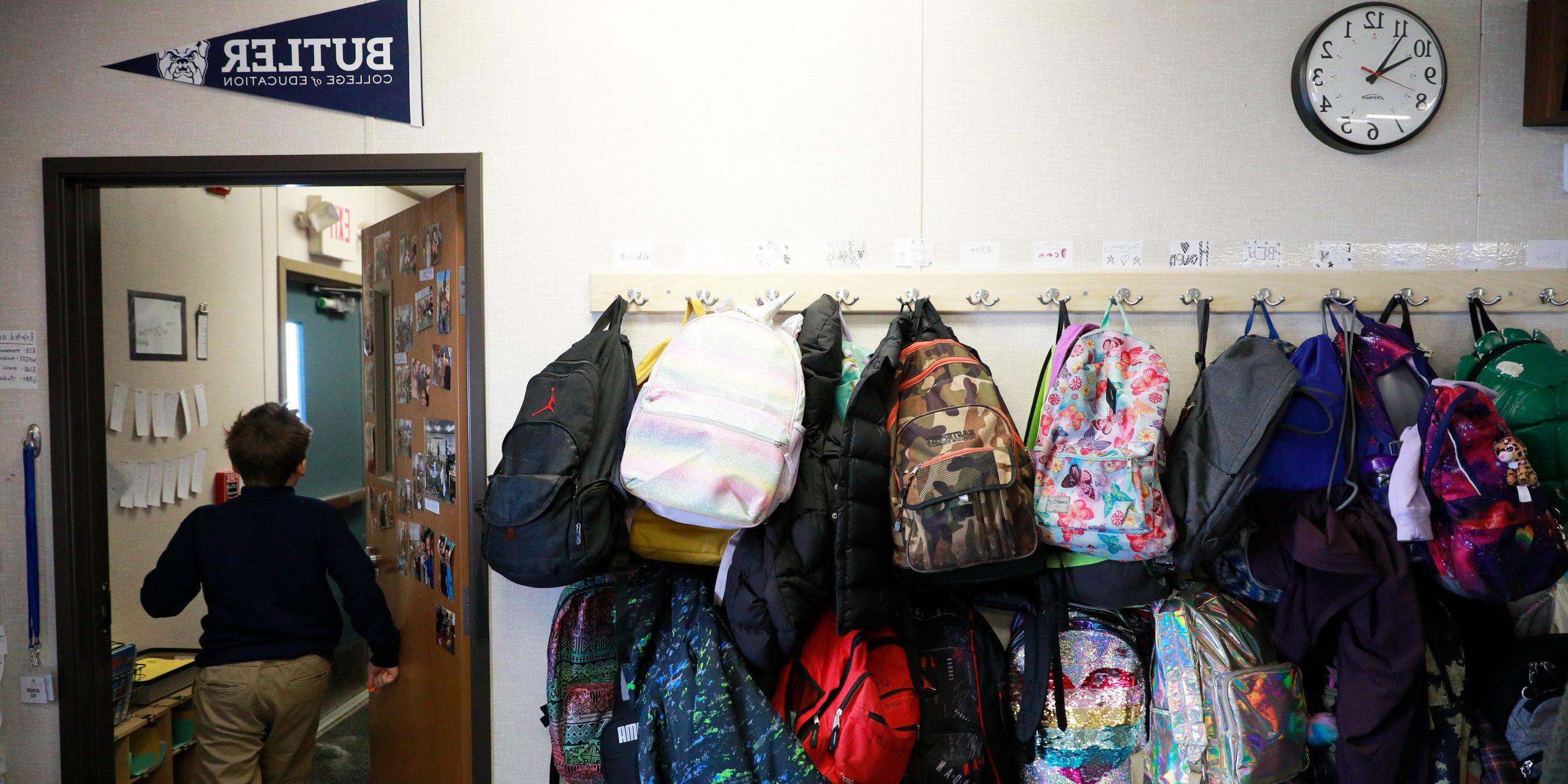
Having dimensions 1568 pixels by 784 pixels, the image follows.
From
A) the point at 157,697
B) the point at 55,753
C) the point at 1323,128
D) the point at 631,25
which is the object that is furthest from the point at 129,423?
the point at 1323,128

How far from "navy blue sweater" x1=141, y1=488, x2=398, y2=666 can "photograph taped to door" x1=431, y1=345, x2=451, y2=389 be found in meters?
0.47

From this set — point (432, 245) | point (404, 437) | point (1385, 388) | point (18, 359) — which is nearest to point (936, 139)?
point (1385, 388)

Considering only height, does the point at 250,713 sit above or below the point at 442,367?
below

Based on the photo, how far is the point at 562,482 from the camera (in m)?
1.35

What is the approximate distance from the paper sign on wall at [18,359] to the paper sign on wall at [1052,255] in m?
2.45

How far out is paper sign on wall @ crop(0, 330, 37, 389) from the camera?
176 centimetres

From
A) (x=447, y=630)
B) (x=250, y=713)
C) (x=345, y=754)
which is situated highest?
(x=447, y=630)

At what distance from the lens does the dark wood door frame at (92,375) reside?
66.9 inches

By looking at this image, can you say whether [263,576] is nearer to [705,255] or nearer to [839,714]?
[705,255]

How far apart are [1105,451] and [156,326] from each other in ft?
9.87

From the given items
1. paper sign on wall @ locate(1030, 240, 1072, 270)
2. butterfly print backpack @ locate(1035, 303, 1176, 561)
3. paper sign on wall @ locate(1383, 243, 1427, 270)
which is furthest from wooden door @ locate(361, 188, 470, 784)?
paper sign on wall @ locate(1383, 243, 1427, 270)

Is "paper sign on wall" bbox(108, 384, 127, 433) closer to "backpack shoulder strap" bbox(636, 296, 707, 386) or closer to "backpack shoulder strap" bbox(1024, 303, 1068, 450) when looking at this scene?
"backpack shoulder strap" bbox(636, 296, 707, 386)

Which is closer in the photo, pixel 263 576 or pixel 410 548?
pixel 263 576

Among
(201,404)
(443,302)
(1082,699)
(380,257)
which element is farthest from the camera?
(201,404)
